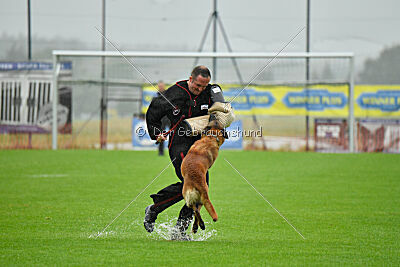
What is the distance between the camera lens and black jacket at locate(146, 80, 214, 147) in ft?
23.2

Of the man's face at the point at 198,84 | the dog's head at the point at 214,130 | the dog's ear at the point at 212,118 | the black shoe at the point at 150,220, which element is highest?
the man's face at the point at 198,84

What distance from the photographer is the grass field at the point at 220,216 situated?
605 centimetres

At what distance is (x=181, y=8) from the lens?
29406mm

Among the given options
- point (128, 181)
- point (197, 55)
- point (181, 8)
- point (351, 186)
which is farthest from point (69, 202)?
point (181, 8)

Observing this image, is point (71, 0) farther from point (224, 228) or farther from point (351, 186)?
point (224, 228)

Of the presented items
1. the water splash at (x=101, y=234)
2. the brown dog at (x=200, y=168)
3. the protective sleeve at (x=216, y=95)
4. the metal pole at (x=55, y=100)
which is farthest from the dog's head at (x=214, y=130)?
the metal pole at (x=55, y=100)

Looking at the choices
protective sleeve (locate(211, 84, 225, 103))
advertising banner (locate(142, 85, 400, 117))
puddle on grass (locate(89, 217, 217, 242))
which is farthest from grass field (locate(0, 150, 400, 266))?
advertising banner (locate(142, 85, 400, 117))

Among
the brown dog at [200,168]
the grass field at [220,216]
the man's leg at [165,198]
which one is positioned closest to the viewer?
the grass field at [220,216]

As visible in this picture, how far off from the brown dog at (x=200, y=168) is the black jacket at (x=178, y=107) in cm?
31

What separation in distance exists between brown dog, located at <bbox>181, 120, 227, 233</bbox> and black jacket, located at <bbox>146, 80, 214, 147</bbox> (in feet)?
1.03

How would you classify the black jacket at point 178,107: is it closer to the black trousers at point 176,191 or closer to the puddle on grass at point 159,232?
the black trousers at point 176,191

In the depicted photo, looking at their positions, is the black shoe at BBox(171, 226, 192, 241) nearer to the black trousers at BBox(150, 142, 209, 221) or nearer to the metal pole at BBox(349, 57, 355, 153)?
the black trousers at BBox(150, 142, 209, 221)

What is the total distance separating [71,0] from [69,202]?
21.8 metres

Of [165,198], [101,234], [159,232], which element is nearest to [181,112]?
[165,198]
